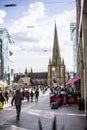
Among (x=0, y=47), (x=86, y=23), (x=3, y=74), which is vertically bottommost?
(x=3, y=74)

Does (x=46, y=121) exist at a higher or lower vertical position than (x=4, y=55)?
higher

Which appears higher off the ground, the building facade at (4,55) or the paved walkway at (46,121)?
the paved walkway at (46,121)

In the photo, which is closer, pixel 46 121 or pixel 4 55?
pixel 46 121

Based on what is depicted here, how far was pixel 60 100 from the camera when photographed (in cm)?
3816

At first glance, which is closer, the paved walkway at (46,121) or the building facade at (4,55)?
the paved walkway at (46,121)

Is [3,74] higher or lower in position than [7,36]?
lower

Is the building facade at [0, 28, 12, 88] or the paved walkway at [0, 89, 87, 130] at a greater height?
the paved walkway at [0, 89, 87, 130]

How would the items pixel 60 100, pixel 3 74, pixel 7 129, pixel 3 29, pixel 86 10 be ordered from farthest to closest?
pixel 3 29, pixel 3 74, pixel 60 100, pixel 86 10, pixel 7 129

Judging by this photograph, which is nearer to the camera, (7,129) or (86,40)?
(7,129)

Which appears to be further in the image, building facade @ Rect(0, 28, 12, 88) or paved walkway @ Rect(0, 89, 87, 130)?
Result: building facade @ Rect(0, 28, 12, 88)

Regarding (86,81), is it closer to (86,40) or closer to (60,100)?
(86,40)

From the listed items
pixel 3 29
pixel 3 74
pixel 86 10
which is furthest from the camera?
pixel 3 29

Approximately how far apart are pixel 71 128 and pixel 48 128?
40.1 inches

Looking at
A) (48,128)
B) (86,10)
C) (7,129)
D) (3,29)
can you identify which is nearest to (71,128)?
(48,128)
